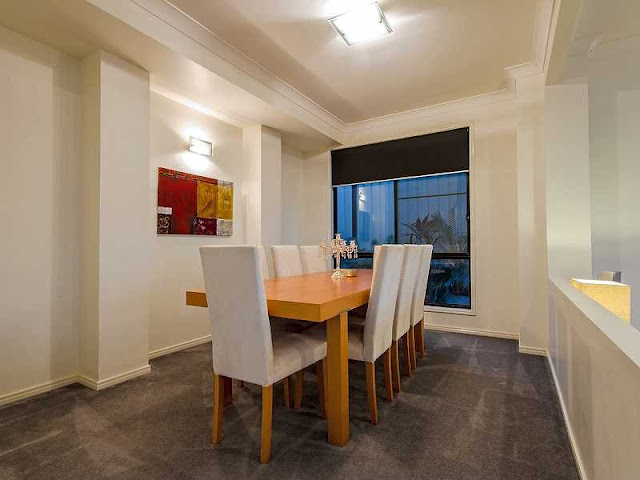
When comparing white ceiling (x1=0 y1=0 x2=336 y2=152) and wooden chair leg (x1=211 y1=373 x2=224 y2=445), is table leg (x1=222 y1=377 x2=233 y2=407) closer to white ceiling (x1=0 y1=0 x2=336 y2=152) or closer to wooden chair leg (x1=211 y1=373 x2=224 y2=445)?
wooden chair leg (x1=211 y1=373 x2=224 y2=445)

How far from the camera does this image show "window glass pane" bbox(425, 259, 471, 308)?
4273 mm

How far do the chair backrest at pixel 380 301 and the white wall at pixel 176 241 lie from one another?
2290 mm

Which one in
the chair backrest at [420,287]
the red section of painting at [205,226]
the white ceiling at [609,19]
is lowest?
the chair backrest at [420,287]

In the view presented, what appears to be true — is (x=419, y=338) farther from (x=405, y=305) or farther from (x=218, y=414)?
(x=218, y=414)

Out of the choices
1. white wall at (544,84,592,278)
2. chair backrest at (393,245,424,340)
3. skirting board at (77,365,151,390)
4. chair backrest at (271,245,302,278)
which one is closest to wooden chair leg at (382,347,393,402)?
chair backrest at (393,245,424,340)

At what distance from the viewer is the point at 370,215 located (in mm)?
5297

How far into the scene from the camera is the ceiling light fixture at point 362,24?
2.55 m

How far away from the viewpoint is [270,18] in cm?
264

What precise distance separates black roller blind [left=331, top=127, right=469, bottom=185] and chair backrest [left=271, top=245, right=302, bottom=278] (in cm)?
203

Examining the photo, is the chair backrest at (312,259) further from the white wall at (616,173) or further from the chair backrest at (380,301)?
the white wall at (616,173)

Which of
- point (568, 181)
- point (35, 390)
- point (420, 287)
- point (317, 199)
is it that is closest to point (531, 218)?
point (568, 181)

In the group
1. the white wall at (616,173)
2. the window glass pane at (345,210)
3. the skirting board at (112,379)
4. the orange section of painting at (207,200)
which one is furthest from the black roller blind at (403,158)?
the skirting board at (112,379)

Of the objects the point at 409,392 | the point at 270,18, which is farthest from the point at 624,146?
the point at 270,18

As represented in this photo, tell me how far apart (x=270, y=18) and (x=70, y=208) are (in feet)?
6.99
